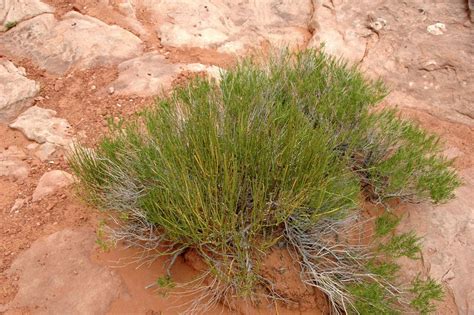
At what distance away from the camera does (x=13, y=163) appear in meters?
3.49

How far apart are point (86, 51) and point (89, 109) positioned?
0.85m

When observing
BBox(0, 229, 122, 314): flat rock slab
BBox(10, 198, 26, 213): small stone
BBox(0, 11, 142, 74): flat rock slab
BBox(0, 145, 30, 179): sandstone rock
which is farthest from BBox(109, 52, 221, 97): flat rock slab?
BBox(0, 229, 122, 314): flat rock slab

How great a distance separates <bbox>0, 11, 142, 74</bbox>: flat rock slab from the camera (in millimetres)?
4586

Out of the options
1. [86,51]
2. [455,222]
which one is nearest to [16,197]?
[86,51]

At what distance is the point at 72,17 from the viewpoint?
4988 mm

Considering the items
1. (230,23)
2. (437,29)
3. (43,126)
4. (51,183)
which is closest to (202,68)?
(230,23)

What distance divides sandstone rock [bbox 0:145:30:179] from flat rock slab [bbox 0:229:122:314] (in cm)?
76

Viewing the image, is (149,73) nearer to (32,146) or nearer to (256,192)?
(32,146)

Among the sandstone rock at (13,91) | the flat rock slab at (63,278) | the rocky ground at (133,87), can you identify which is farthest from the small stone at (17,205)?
the sandstone rock at (13,91)

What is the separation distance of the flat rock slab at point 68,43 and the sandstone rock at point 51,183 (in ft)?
5.06

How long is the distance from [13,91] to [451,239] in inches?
141

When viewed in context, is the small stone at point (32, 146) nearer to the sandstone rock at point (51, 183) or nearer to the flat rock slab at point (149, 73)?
the sandstone rock at point (51, 183)

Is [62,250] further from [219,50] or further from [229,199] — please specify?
[219,50]

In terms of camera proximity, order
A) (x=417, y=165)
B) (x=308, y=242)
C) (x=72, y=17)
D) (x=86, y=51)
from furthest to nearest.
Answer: (x=72, y=17) → (x=86, y=51) → (x=417, y=165) → (x=308, y=242)
